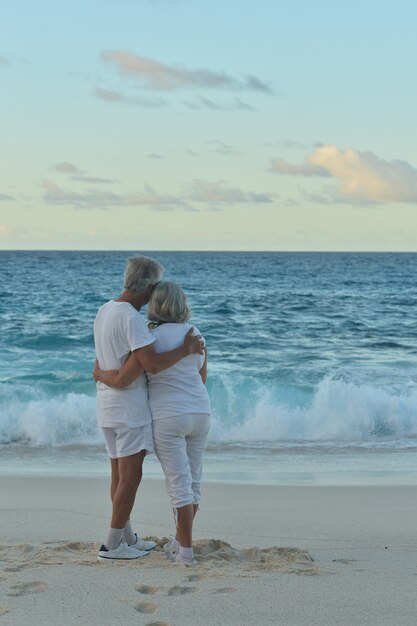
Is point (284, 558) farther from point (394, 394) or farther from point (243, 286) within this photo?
point (243, 286)

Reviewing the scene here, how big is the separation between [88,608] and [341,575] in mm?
1356

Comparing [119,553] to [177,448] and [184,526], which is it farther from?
[177,448]

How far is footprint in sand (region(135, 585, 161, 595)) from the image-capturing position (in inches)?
161

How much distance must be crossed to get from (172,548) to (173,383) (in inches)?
37.7

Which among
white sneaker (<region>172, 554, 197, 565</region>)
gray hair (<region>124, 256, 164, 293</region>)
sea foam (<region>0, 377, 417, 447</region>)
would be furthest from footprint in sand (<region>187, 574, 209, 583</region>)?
sea foam (<region>0, 377, 417, 447</region>)

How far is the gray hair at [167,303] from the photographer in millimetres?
4590

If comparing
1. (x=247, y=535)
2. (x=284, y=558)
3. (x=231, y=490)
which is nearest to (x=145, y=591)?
(x=284, y=558)

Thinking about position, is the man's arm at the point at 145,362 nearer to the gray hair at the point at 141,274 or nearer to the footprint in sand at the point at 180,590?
the gray hair at the point at 141,274

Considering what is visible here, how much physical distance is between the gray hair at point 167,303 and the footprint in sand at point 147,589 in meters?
1.38

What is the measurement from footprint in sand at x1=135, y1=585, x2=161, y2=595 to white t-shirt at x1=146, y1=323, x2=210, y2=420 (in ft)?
2.96

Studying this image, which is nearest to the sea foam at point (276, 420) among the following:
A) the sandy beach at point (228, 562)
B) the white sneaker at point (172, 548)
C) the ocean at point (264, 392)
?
the ocean at point (264, 392)

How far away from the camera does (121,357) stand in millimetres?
4586

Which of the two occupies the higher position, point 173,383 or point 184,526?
point 173,383

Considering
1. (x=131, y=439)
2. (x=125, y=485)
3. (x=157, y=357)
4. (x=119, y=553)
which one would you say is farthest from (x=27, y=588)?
(x=157, y=357)
